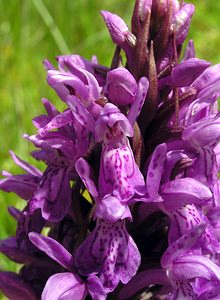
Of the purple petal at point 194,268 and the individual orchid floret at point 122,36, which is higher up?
the individual orchid floret at point 122,36

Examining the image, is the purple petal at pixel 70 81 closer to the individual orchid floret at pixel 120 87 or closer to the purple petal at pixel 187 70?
the individual orchid floret at pixel 120 87

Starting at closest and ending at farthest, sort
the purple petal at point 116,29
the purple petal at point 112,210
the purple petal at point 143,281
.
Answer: the purple petal at point 112,210, the purple petal at point 143,281, the purple petal at point 116,29

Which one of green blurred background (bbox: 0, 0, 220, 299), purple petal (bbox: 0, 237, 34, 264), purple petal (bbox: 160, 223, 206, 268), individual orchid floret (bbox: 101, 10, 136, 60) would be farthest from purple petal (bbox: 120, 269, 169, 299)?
green blurred background (bbox: 0, 0, 220, 299)

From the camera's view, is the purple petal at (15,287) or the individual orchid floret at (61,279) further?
the purple petal at (15,287)

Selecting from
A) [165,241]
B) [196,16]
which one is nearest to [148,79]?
[165,241]

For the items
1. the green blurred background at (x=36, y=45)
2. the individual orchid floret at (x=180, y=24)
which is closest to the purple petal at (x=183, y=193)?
the individual orchid floret at (x=180, y=24)

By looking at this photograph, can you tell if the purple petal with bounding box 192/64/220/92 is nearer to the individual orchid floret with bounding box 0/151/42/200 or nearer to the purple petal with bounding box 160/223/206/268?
the purple petal with bounding box 160/223/206/268

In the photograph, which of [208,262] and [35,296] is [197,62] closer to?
[208,262]
